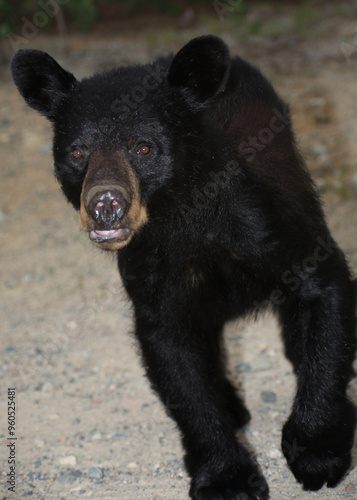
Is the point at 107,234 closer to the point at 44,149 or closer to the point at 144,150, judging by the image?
the point at 144,150

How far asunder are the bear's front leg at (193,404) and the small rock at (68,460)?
0.76 meters

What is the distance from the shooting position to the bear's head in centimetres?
346

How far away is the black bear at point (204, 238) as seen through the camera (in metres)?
3.64

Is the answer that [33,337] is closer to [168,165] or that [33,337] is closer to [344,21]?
[168,165]

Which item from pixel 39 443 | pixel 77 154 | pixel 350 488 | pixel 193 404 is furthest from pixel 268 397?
pixel 77 154

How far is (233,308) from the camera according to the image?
162 inches

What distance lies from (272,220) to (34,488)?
82.9 inches

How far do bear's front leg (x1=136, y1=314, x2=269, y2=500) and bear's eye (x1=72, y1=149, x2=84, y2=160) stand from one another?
0.99m

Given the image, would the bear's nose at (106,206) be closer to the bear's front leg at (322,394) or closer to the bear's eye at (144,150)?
the bear's eye at (144,150)

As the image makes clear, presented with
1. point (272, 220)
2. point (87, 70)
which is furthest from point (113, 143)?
point (87, 70)

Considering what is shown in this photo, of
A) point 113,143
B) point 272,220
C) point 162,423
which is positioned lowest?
point 162,423

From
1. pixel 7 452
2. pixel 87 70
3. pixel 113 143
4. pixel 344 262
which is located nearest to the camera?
pixel 113 143

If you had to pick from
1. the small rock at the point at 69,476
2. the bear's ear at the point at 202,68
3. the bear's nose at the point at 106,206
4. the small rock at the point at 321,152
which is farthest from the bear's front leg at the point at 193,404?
the small rock at the point at 321,152

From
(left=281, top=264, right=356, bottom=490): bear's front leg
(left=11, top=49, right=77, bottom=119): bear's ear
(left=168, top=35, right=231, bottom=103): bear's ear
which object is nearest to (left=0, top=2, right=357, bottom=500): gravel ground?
(left=281, top=264, right=356, bottom=490): bear's front leg
